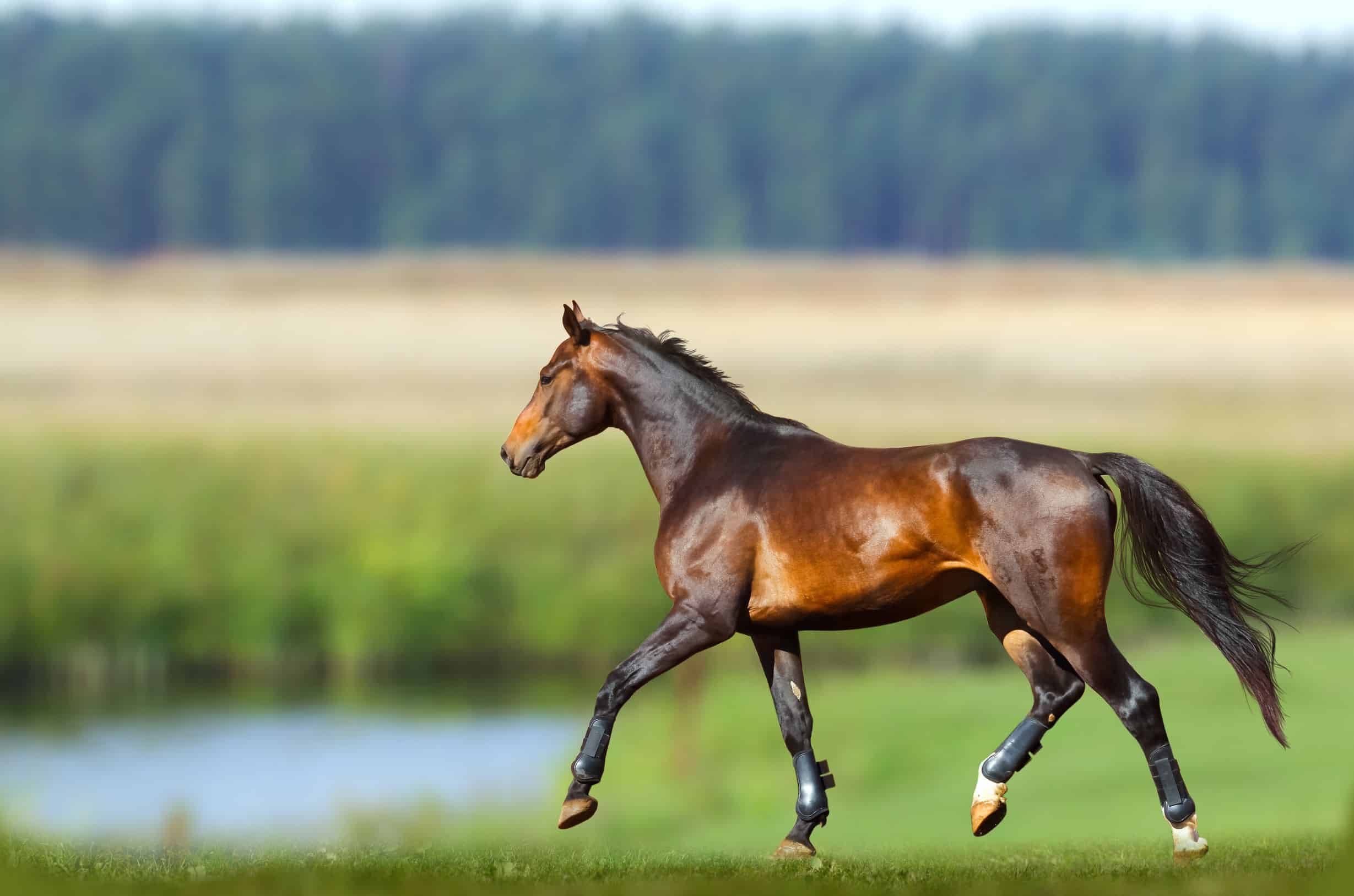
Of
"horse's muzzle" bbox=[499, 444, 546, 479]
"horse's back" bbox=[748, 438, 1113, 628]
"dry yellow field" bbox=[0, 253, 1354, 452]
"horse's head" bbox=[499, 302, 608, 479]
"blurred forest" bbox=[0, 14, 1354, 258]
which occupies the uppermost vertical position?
"blurred forest" bbox=[0, 14, 1354, 258]

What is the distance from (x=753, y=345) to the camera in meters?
62.3

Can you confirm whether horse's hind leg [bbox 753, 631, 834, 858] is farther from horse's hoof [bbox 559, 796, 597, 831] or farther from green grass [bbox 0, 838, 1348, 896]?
horse's hoof [bbox 559, 796, 597, 831]

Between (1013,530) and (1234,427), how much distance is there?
47.2 m

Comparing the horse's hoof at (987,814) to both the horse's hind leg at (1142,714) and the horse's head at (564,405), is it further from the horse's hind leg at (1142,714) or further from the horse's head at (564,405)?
the horse's head at (564,405)

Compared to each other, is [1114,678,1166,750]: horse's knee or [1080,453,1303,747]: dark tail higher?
[1080,453,1303,747]: dark tail

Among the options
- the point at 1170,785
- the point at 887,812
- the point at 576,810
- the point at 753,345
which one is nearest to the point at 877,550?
the point at 1170,785

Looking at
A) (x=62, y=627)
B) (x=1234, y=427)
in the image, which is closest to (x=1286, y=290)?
(x=1234, y=427)

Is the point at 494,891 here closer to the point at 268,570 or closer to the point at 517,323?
the point at 268,570

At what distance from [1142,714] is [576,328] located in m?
3.15

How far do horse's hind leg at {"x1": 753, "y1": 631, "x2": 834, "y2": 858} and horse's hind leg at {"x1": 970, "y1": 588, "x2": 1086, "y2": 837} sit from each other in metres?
0.72

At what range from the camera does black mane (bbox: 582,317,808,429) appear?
794cm

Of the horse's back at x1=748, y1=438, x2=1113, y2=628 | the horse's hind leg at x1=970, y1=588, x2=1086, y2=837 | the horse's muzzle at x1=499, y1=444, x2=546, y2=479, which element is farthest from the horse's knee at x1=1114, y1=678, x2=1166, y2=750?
the horse's muzzle at x1=499, y1=444, x2=546, y2=479

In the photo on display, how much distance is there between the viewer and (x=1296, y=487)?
40.5m

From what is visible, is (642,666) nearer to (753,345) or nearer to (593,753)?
(593,753)
